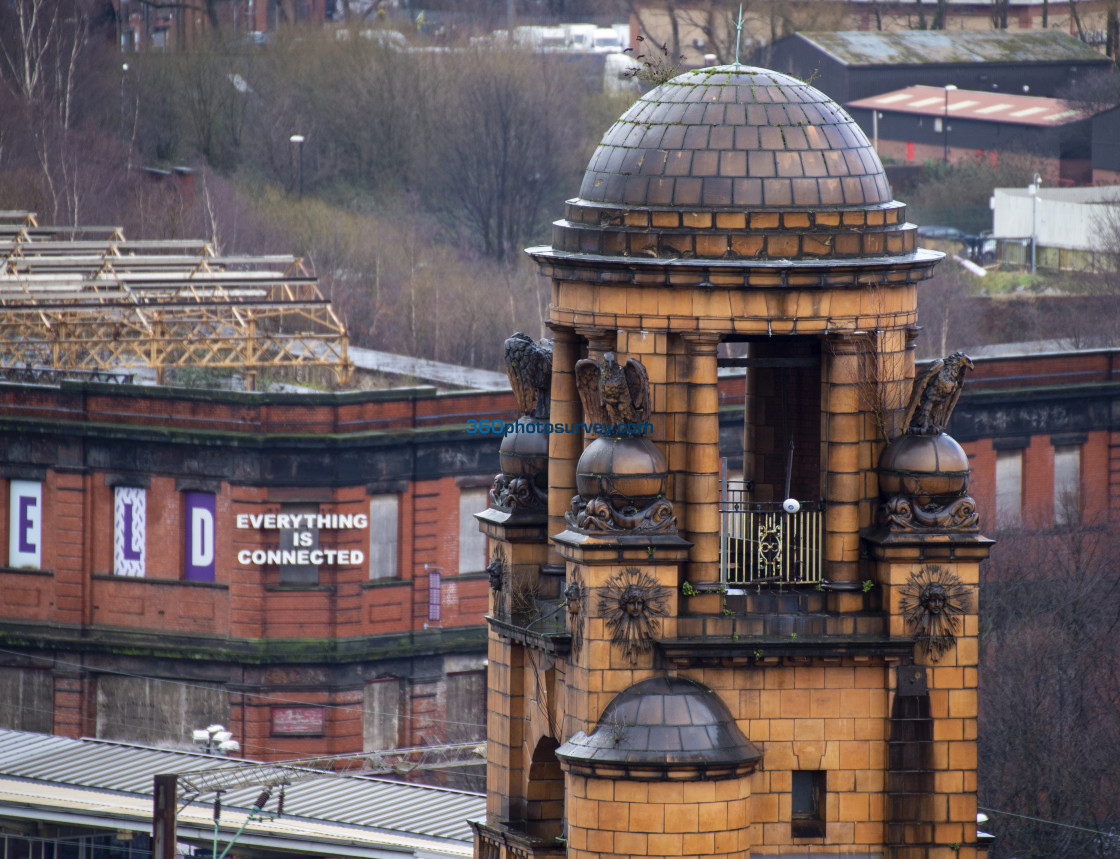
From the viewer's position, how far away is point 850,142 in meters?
29.0

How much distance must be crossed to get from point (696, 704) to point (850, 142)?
5814mm

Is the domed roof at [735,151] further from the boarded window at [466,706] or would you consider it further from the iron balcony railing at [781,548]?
the boarded window at [466,706]

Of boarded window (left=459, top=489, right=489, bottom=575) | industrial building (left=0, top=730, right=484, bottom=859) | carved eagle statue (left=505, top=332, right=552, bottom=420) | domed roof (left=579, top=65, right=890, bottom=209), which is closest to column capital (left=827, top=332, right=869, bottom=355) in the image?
domed roof (left=579, top=65, right=890, bottom=209)

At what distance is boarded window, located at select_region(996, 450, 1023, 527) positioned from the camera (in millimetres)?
114562

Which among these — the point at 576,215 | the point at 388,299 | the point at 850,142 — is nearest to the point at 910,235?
the point at 850,142

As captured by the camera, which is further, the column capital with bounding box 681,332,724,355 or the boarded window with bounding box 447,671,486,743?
the boarded window with bounding box 447,671,486,743

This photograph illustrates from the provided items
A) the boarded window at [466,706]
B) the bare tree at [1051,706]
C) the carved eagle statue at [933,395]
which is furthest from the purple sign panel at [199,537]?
the carved eagle statue at [933,395]

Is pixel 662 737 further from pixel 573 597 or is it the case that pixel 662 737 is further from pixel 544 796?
pixel 544 796

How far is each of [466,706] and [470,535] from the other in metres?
6.11

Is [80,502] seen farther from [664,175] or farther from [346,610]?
[664,175]

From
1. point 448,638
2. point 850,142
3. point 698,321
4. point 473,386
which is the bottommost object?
point 448,638

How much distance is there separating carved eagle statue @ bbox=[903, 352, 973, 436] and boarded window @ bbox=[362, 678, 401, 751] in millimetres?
72852

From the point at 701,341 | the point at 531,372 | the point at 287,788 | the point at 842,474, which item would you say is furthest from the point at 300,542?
the point at 701,341

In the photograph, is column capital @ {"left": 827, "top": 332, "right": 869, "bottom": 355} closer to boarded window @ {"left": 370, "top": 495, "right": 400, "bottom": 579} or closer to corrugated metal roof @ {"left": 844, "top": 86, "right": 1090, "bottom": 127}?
boarded window @ {"left": 370, "top": 495, "right": 400, "bottom": 579}
